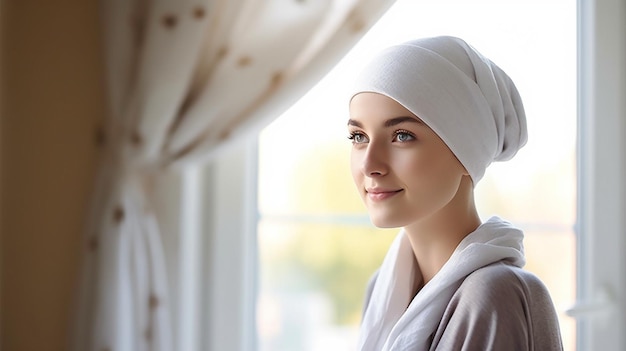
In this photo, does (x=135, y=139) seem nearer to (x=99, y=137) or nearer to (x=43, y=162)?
(x=99, y=137)

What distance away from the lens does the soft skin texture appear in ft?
3.07

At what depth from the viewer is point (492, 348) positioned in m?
0.83

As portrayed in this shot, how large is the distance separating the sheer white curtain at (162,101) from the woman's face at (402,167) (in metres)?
0.60

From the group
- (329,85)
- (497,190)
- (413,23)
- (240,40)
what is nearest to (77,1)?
(240,40)

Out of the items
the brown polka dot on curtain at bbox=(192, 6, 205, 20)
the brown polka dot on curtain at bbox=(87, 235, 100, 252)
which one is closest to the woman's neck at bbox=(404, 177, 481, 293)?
the brown polka dot on curtain at bbox=(192, 6, 205, 20)

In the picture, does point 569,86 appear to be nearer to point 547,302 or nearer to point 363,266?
point 363,266

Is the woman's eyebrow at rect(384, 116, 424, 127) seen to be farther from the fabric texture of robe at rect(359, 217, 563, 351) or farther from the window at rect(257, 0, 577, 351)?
the window at rect(257, 0, 577, 351)

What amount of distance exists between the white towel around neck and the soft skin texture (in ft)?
0.17

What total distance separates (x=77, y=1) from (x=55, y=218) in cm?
58

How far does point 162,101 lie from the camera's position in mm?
1593

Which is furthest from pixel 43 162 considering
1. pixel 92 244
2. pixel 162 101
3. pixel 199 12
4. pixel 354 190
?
pixel 354 190

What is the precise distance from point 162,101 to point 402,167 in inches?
32.5

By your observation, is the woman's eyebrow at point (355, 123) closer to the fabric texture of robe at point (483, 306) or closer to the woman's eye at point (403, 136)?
the woman's eye at point (403, 136)

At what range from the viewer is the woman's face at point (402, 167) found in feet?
3.07
